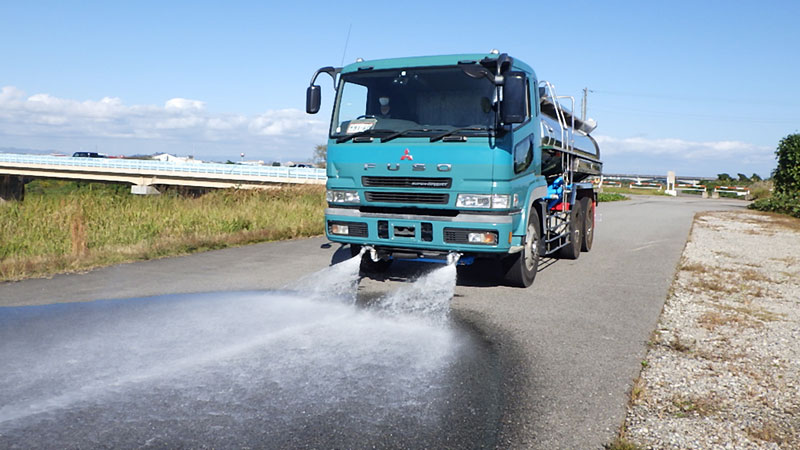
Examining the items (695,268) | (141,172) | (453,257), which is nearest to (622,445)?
(453,257)

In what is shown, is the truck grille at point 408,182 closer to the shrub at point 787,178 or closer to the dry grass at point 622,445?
the dry grass at point 622,445

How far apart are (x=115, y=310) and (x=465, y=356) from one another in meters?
3.56

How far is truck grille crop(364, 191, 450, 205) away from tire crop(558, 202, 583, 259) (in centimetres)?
417

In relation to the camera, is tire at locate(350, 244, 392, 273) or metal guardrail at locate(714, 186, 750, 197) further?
metal guardrail at locate(714, 186, 750, 197)

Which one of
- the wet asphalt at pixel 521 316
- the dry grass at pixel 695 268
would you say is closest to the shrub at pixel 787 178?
the wet asphalt at pixel 521 316

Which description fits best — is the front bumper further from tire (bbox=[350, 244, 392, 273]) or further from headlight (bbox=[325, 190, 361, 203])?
tire (bbox=[350, 244, 392, 273])

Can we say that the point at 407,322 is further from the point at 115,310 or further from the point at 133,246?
the point at 133,246

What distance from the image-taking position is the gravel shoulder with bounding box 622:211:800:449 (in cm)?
354

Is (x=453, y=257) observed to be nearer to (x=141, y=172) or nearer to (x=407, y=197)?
(x=407, y=197)

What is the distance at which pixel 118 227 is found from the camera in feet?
37.1

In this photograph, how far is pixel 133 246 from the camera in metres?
9.80

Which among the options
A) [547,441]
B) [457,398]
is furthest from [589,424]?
[457,398]

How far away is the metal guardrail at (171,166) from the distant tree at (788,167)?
25472 mm

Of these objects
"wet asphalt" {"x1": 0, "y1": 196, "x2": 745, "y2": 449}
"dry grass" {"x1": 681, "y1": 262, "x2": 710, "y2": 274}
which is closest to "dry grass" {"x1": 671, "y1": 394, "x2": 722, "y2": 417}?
"wet asphalt" {"x1": 0, "y1": 196, "x2": 745, "y2": 449}
